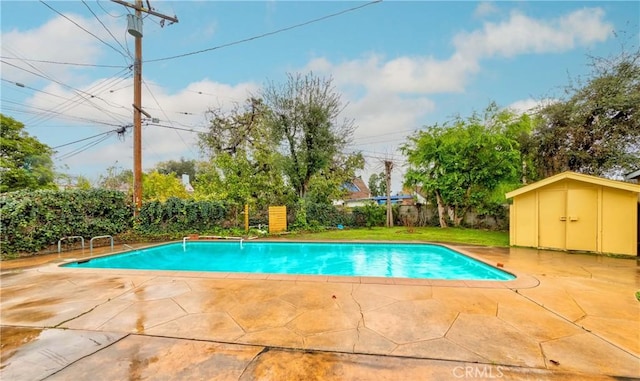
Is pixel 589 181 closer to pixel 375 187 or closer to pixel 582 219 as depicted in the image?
pixel 582 219

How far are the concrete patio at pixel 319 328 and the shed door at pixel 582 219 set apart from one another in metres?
2.47

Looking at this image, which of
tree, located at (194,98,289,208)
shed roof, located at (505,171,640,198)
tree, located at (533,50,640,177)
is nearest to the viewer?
shed roof, located at (505,171,640,198)

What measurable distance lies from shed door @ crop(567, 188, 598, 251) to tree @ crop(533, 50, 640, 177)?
5071 millimetres

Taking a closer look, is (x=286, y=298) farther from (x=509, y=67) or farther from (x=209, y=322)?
(x=509, y=67)

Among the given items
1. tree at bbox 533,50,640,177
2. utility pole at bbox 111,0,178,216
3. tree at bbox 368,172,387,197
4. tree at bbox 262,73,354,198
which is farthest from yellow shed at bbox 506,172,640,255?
tree at bbox 368,172,387,197

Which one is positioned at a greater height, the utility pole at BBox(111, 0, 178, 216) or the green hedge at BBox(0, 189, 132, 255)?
the utility pole at BBox(111, 0, 178, 216)

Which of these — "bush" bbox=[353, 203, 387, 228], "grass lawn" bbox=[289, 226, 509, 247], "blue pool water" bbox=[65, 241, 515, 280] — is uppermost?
"bush" bbox=[353, 203, 387, 228]

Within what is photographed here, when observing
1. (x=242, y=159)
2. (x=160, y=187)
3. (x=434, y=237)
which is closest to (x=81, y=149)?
(x=160, y=187)

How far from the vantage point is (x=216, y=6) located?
27.9ft

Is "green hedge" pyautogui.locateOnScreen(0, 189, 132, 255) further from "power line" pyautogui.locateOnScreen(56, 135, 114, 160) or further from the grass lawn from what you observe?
the grass lawn

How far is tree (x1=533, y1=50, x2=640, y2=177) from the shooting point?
9.13m

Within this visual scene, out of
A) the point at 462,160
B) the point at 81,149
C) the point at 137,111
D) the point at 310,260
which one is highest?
the point at 137,111

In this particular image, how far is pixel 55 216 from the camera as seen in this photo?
307 inches

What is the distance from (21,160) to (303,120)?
13823 millimetres
